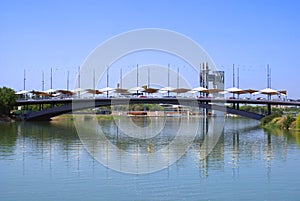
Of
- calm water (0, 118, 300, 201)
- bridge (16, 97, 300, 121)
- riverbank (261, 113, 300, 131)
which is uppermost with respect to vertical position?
bridge (16, 97, 300, 121)

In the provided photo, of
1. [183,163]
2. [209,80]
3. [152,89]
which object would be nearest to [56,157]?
[183,163]

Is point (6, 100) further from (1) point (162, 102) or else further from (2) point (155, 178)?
(2) point (155, 178)

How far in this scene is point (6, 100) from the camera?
245 feet

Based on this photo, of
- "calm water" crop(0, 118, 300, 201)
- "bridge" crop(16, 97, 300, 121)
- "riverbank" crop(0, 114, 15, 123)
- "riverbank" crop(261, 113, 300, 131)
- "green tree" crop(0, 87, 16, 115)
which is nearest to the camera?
"calm water" crop(0, 118, 300, 201)

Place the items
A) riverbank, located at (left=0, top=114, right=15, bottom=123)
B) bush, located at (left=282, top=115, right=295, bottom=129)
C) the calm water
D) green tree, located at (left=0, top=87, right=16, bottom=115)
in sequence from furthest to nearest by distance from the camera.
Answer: green tree, located at (left=0, top=87, right=16, bottom=115)
riverbank, located at (left=0, top=114, right=15, bottom=123)
bush, located at (left=282, top=115, right=295, bottom=129)
the calm water

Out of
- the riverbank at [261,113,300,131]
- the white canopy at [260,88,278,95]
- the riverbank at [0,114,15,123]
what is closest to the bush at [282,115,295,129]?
the riverbank at [261,113,300,131]

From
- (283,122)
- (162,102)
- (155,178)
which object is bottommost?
(155,178)

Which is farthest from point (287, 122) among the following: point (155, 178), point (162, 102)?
point (155, 178)

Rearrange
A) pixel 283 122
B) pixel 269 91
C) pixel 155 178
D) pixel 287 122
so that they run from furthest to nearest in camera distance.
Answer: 1. pixel 269 91
2. pixel 283 122
3. pixel 287 122
4. pixel 155 178

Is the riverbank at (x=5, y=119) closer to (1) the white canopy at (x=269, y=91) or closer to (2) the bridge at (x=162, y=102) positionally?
(2) the bridge at (x=162, y=102)

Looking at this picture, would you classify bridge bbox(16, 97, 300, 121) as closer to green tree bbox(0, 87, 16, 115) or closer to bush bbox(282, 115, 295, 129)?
green tree bbox(0, 87, 16, 115)

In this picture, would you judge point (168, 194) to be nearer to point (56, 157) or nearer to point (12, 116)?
point (56, 157)

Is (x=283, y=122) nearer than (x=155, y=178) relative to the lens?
No

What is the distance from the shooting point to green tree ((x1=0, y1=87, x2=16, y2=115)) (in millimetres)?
74231
